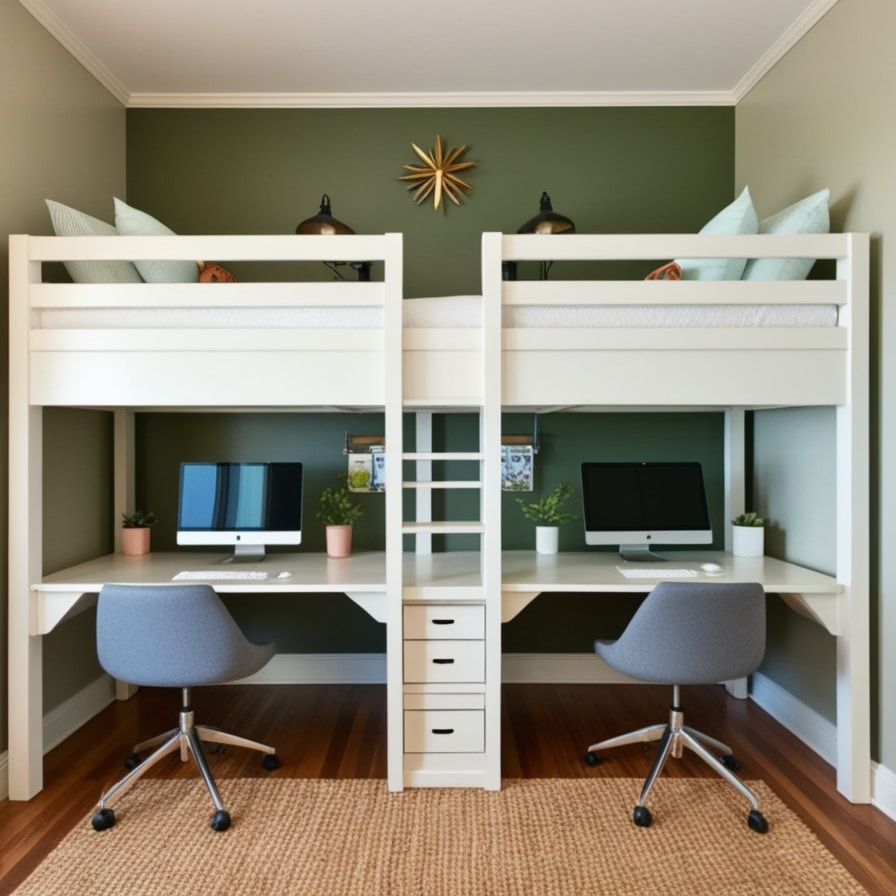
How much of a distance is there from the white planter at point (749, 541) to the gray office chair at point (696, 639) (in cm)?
74

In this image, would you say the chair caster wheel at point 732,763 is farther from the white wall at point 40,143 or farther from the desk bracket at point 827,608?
the white wall at point 40,143

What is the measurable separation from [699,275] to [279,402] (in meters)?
1.65

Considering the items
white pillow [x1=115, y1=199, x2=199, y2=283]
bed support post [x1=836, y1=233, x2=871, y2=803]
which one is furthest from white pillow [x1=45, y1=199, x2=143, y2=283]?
bed support post [x1=836, y1=233, x2=871, y2=803]

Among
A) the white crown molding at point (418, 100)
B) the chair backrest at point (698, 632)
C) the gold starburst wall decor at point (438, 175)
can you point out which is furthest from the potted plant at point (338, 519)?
the white crown molding at point (418, 100)

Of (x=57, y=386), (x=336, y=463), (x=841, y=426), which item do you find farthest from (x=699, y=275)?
(x=57, y=386)

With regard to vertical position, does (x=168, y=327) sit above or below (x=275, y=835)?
above

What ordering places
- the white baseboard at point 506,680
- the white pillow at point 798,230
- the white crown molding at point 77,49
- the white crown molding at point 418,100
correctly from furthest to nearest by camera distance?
1. the white crown molding at point 418,100
2. the white baseboard at point 506,680
3. the white crown molding at point 77,49
4. the white pillow at point 798,230

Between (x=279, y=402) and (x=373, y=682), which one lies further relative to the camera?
(x=373, y=682)

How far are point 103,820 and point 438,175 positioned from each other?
9.83 ft

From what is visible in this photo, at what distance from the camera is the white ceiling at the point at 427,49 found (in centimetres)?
261

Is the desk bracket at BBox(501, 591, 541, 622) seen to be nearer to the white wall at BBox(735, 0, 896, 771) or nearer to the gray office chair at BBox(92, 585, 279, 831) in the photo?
the gray office chair at BBox(92, 585, 279, 831)

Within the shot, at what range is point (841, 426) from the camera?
234 centimetres

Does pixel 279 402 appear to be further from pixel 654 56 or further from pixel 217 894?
pixel 654 56

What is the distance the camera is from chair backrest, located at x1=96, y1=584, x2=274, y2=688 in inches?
83.4
